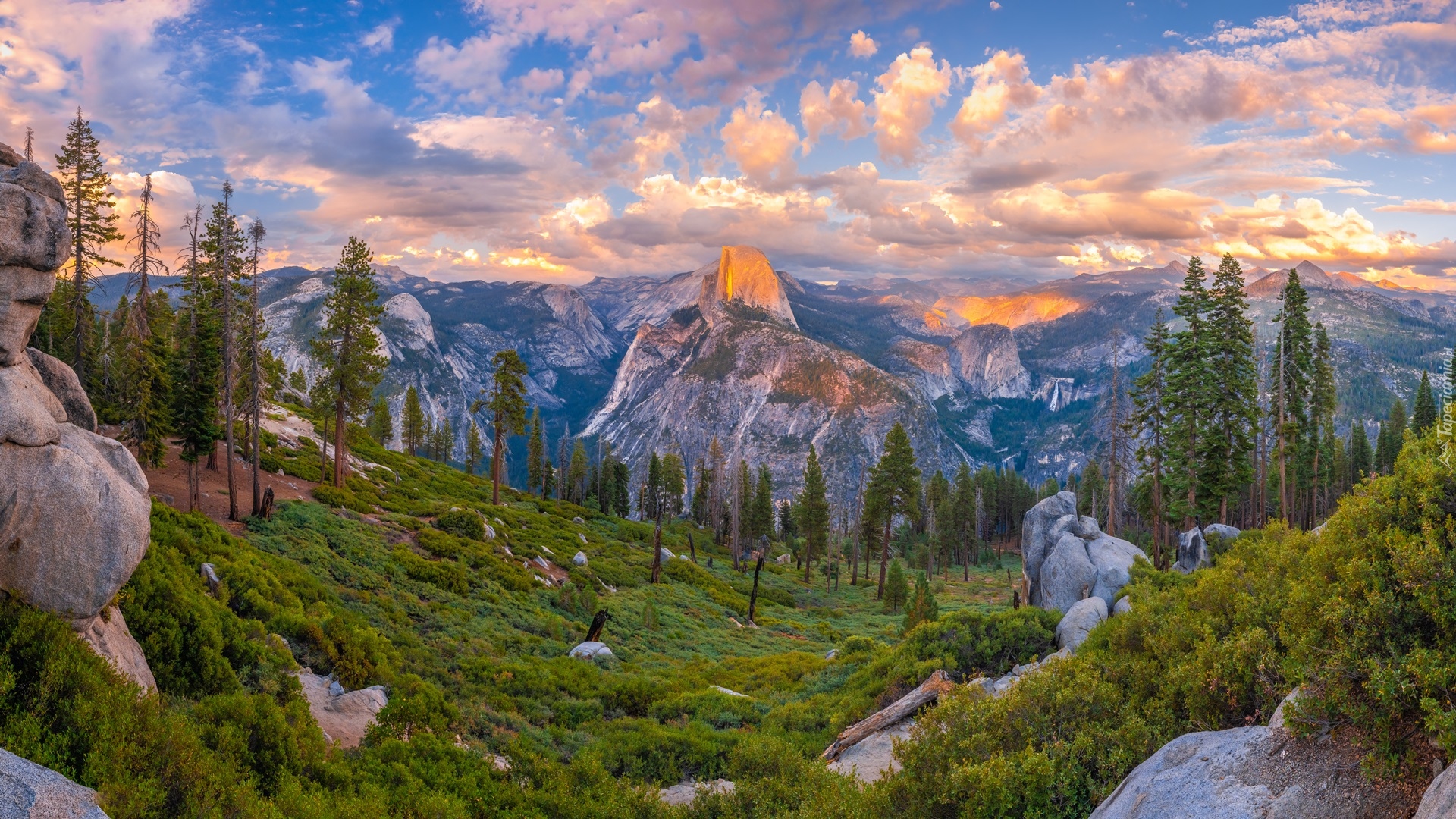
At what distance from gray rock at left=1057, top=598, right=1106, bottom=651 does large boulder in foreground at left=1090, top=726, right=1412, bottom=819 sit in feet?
45.1

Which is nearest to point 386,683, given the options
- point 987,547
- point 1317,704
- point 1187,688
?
point 1187,688

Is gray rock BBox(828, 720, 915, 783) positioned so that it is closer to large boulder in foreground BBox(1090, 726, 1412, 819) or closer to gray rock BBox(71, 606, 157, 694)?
large boulder in foreground BBox(1090, 726, 1412, 819)

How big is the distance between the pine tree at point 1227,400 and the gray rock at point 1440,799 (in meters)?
40.0

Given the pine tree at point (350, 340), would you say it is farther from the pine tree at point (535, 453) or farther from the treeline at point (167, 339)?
the pine tree at point (535, 453)

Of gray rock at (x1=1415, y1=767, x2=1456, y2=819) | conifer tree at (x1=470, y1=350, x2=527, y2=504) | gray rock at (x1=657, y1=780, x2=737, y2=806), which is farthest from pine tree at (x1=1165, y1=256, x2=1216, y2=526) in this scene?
conifer tree at (x1=470, y1=350, x2=527, y2=504)

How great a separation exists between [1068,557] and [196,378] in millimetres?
43562

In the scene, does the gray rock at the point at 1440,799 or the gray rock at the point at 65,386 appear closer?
the gray rock at the point at 1440,799

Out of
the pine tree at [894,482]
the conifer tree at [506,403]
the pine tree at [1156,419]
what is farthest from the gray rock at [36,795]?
the pine tree at [894,482]

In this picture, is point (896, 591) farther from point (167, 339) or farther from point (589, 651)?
point (167, 339)

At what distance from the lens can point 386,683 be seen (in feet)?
56.2

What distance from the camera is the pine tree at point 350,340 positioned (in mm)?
41344

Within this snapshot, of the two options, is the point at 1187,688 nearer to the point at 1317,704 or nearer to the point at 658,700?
the point at 1317,704

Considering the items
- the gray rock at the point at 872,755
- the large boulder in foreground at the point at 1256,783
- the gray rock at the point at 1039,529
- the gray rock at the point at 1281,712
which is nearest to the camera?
the large boulder in foreground at the point at 1256,783

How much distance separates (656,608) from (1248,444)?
3587 centimetres
